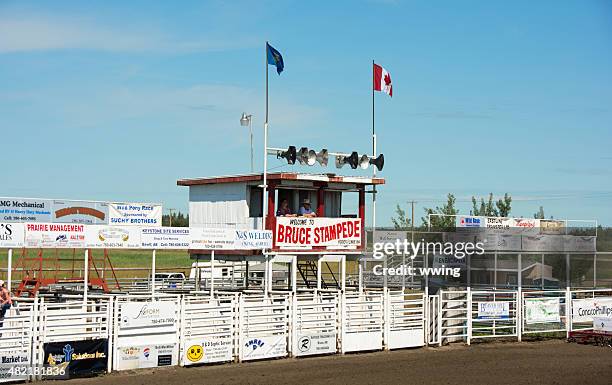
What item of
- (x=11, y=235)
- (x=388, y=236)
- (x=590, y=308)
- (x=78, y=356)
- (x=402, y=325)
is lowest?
(x=78, y=356)

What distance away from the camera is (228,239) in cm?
2553

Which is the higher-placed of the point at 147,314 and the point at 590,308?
the point at 147,314

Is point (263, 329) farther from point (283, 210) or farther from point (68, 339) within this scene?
point (283, 210)

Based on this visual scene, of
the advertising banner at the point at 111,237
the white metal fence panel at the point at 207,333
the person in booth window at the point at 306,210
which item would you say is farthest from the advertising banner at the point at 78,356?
the person in booth window at the point at 306,210

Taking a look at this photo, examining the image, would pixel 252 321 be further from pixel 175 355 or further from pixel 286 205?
pixel 286 205

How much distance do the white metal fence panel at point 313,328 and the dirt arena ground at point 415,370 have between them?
0.34 m

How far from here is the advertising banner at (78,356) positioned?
1761 centimetres

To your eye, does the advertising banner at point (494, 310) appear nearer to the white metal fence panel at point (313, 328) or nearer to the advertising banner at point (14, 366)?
the white metal fence panel at point (313, 328)

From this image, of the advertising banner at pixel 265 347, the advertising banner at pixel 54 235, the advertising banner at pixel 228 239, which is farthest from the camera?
the advertising banner at pixel 228 239

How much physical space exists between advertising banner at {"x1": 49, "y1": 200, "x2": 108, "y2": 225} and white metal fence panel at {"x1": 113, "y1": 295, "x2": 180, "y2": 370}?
206 inches

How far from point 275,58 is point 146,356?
12.6 metres

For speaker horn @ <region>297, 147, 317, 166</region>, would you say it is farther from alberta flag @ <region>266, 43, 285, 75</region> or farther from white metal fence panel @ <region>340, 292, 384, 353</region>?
white metal fence panel @ <region>340, 292, 384, 353</region>

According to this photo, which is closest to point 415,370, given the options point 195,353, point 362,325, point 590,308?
point 362,325

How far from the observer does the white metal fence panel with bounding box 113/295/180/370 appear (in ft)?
62.1
